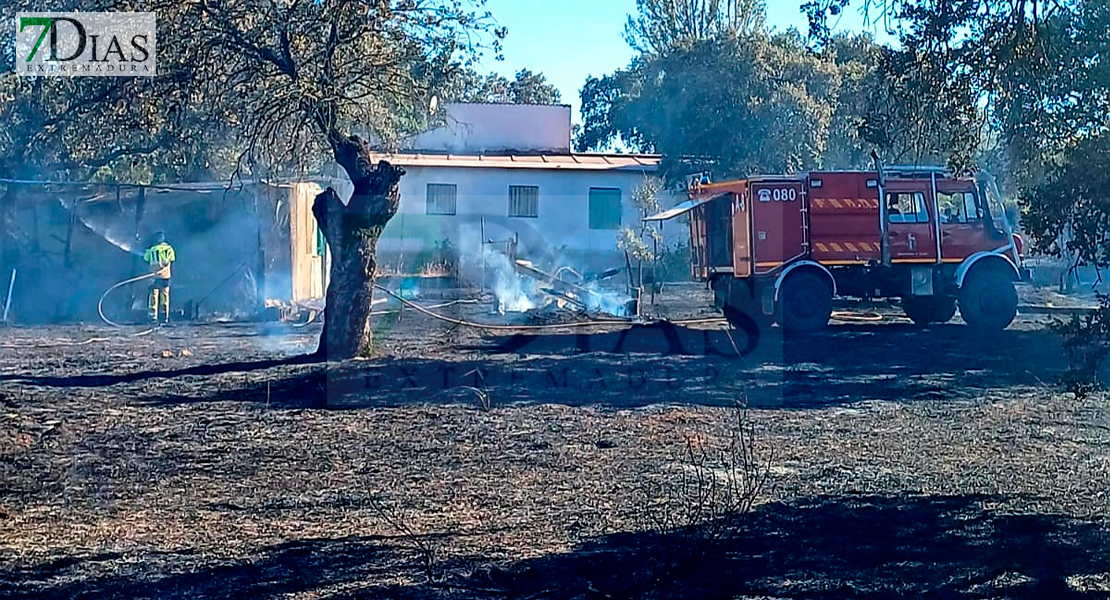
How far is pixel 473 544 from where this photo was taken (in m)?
6.58

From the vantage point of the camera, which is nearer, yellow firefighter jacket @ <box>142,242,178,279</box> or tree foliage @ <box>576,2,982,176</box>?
yellow firefighter jacket @ <box>142,242,178,279</box>

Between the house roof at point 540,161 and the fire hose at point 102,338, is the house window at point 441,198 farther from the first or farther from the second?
the fire hose at point 102,338

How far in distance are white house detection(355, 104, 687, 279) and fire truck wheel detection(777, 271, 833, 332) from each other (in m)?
17.0

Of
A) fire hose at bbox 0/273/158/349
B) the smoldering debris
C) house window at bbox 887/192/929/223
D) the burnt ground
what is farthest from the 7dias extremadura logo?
house window at bbox 887/192/929/223

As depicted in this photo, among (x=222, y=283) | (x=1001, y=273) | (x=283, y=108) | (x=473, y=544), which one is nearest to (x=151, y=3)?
(x=283, y=108)

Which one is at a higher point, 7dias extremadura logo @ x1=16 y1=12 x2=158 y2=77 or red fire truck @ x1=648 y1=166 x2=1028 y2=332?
7dias extremadura logo @ x1=16 y1=12 x2=158 y2=77

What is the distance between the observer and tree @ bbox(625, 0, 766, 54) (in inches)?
1647

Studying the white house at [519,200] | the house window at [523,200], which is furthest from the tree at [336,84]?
the house window at [523,200]

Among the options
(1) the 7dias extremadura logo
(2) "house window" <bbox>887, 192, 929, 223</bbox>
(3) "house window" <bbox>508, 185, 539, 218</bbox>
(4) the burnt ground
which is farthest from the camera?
(3) "house window" <bbox>508, 185, 539, 218</bbox>

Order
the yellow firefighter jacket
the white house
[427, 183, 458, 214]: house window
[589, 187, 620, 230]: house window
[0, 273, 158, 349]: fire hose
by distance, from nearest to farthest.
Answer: [0, 273, 158, 349]: fire hose → the yellow firefighter jacket → the white house → [427, 183, 458, 214]: house window → [589, 187, 620, 230]: house window

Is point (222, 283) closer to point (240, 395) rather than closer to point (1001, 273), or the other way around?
point (240, 395)

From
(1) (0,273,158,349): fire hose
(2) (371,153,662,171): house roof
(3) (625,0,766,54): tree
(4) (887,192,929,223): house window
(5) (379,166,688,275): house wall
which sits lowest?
(1) (0,273,158,349): fire hose

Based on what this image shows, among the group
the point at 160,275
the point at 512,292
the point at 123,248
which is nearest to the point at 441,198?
the point at 512,292

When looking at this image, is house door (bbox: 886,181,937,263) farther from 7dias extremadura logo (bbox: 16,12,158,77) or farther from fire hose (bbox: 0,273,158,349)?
fire hose (bbox: 0,273,158,349)
